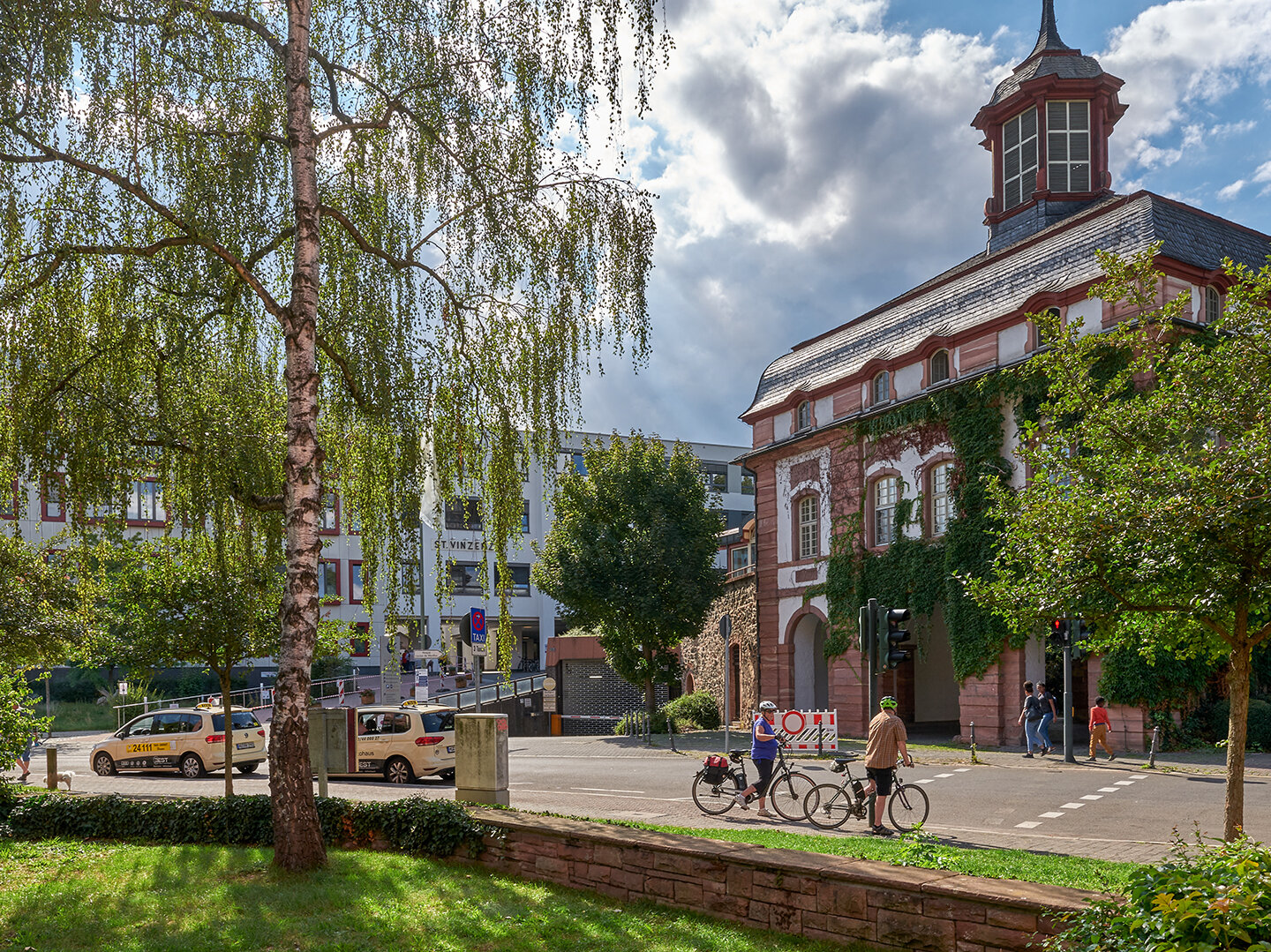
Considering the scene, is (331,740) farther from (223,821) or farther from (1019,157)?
(1019,157)

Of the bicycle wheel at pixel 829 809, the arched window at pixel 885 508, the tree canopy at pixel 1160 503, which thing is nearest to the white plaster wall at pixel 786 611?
the arched window at pixel 885 508

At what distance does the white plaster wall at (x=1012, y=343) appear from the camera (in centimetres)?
2617

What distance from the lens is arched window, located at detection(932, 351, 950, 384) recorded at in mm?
28484

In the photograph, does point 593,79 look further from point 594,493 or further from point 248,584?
point 594,493

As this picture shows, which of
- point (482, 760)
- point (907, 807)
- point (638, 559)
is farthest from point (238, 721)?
point (907, 807)

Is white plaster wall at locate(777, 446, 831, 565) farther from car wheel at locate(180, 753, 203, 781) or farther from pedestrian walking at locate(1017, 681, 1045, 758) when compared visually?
car wheel at locate(180, 753, 203, 781)

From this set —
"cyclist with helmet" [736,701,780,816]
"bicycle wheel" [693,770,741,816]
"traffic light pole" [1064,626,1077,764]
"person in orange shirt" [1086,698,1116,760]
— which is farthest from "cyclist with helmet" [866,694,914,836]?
"person in orange shirt" [1086,698,1116,760]

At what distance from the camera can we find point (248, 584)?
15.0 m

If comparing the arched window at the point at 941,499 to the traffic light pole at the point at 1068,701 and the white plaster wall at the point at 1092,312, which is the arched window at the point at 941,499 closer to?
the white plaster wall at the point at 1092,312

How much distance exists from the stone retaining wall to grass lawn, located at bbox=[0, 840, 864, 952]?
14 cm

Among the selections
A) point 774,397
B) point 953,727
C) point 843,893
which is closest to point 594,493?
point 774,397

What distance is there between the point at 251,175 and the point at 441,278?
203cm

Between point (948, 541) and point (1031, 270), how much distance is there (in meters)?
6.85

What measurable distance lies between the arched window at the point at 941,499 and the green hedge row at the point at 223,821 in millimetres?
20423
